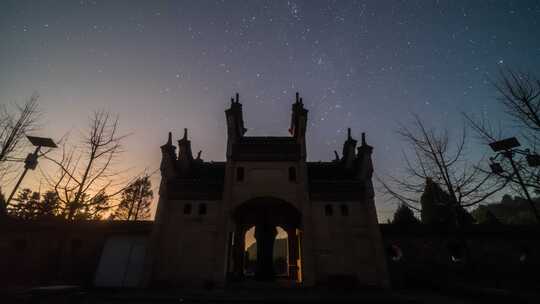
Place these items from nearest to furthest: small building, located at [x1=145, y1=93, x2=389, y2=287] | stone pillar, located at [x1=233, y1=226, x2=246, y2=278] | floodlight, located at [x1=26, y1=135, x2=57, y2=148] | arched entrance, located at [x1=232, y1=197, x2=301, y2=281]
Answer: small building, located at [x1=145, y1=93, x2=389, y2=287] < floodlight, located at [x1=26, y1=135, x2=57, y2=148] < arched entrance, located at [x1=232, y1=197, x2=301, y2=281] < stone pillar, located at [x1=233, y1=226, x2=246, y2=278]

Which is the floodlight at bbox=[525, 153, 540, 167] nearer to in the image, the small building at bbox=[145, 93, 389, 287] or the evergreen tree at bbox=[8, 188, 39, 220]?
the small building at bbox=[145, 93, 389, 287]

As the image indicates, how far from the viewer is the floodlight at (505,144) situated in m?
11.7

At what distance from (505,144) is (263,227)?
1540cm

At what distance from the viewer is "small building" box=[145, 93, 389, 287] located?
14281 millimetres

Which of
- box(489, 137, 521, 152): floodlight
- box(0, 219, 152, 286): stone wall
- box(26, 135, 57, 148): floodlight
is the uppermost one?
box(26, 135, 57, 148): floodlight

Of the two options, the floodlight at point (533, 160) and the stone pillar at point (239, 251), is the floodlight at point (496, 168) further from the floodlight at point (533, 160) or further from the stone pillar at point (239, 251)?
the stone pillar at point (239, 251)

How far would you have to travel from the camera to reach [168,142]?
56.0 ft

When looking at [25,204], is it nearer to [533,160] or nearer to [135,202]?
[135,202]

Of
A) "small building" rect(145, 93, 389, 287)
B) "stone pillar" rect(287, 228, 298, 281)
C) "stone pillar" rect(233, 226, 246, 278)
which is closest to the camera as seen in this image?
"small building" rect(145, 93, 389, 287)

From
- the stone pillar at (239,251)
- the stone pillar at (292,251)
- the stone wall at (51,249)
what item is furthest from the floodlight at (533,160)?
the stone wall at (51,249)

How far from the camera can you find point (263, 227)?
18547mm

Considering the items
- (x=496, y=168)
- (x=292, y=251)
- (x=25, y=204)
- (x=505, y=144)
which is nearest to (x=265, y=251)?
(x=292, y=251)

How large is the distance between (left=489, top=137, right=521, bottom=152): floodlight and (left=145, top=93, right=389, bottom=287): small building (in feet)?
21.4

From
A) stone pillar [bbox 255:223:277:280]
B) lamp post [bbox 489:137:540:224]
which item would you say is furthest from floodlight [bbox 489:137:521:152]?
stone pillar [bbox 255:223:277:280]
